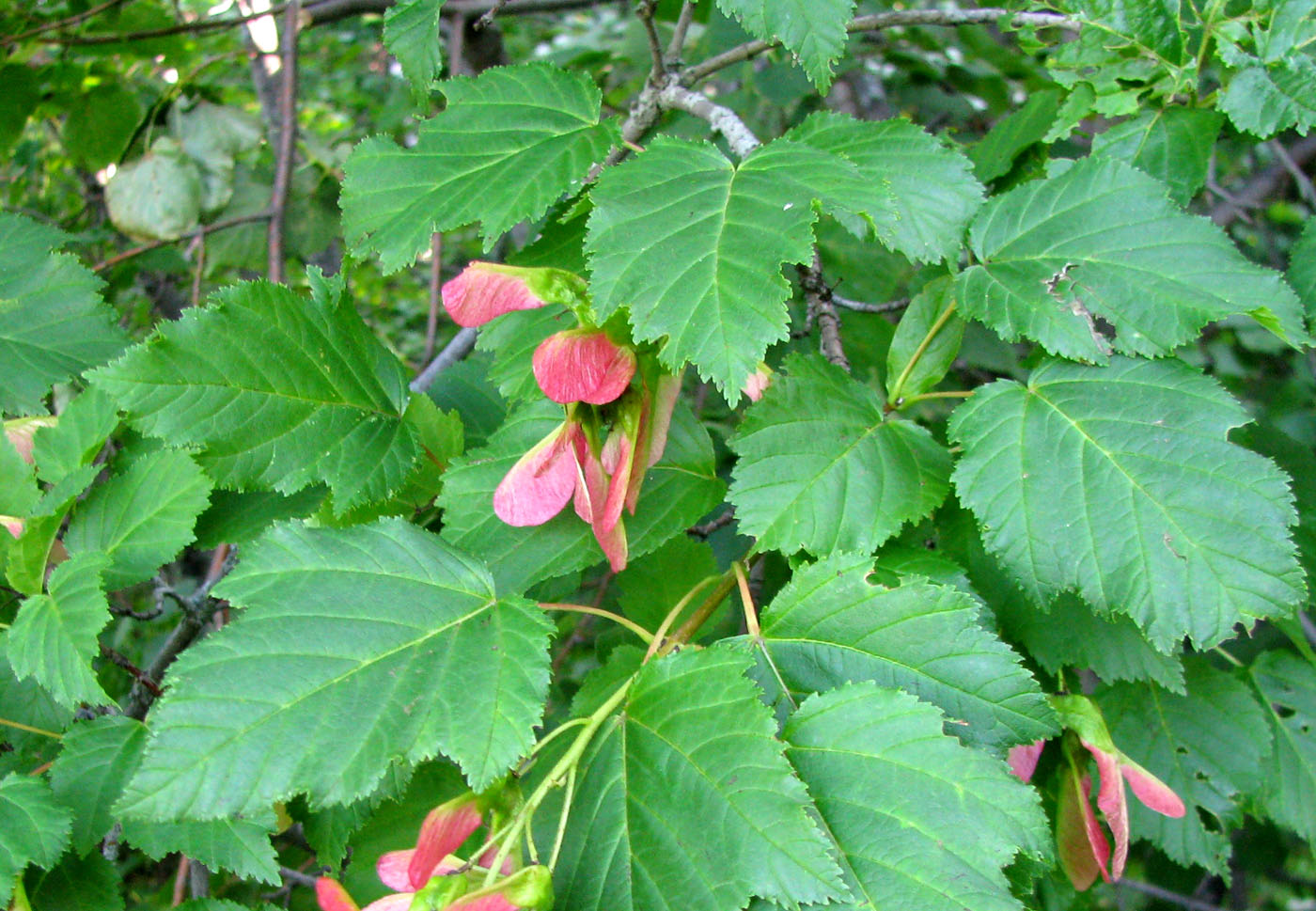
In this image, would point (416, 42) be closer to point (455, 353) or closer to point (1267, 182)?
point (455, 353)

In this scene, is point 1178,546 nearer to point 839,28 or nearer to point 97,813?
point 839,28

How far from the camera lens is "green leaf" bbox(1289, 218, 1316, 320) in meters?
1.00

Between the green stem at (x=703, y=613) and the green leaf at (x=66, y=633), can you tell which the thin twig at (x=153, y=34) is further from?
the green stem at (x=703, y=613)

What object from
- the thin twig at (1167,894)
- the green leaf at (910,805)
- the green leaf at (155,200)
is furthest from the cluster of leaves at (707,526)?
the thin twig at (1167,894)

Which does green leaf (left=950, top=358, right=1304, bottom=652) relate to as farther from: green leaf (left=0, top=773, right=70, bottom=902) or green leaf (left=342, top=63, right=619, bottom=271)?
green leaf (left=0, top=773, right=70, bottom=902)

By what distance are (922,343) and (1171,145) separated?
405 mm

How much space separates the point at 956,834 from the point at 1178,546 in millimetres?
330

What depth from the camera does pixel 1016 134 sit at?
4.38ft

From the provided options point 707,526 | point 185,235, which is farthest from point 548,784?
point 185,235

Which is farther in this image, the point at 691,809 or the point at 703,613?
the point at 703,613

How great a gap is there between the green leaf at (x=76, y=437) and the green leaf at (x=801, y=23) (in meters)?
0.76

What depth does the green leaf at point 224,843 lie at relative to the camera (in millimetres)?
873

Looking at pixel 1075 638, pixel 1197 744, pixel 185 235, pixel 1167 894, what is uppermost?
pixel 185 235

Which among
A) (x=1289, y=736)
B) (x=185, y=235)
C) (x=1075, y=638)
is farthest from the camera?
(x=185, y=235)
